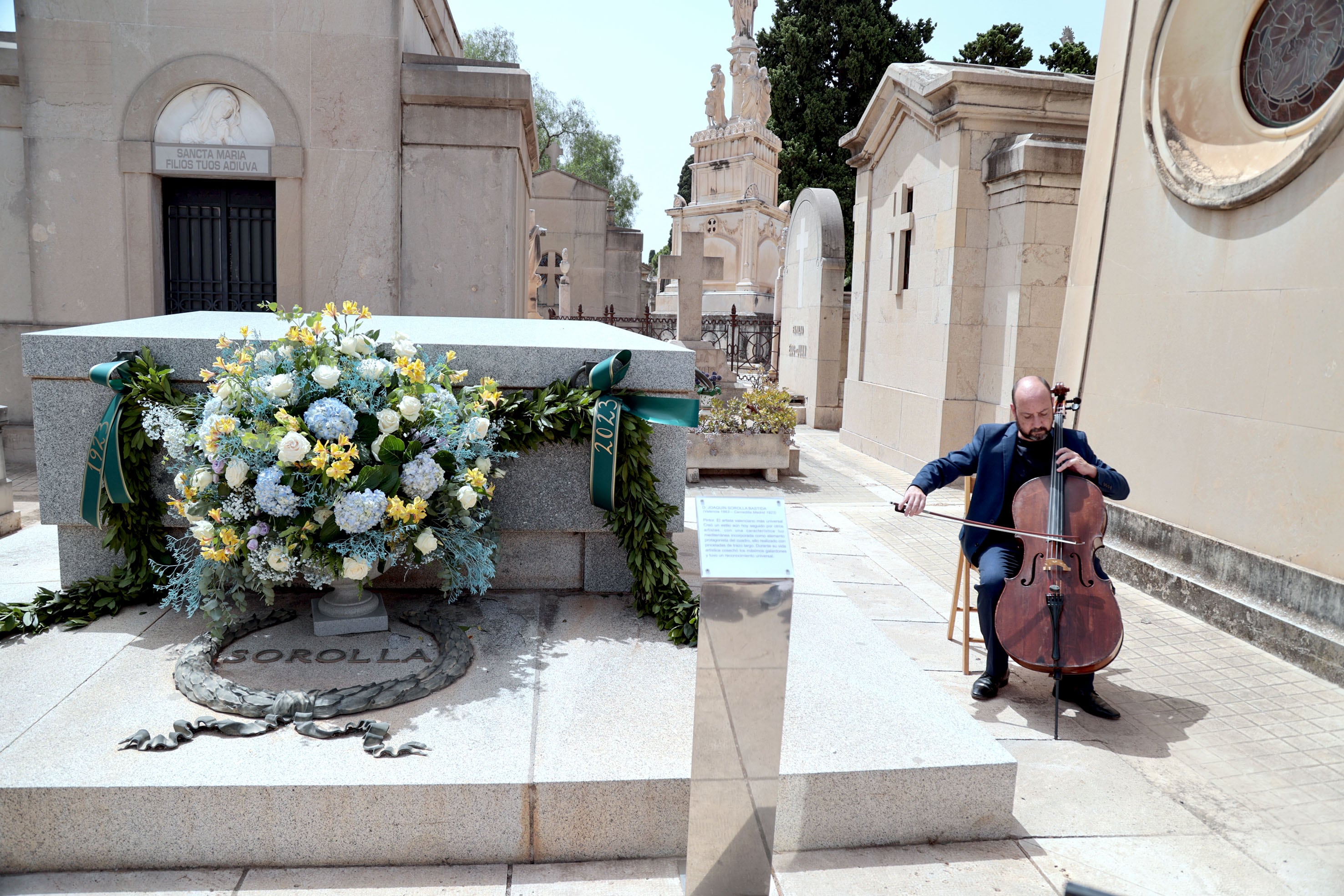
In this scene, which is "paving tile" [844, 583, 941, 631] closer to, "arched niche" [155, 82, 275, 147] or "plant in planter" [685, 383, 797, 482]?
"plant in planter" [685, 383, 797, 482]

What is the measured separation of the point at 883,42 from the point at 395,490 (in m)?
30.4

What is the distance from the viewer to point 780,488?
9648 mm

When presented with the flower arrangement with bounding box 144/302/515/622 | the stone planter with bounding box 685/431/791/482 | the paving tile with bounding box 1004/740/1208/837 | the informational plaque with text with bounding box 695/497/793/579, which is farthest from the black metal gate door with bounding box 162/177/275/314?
the paving tile with bounding box 1004/740/1208/837

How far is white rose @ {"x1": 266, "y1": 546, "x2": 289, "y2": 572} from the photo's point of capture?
3043mm

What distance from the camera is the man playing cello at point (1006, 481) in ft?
13.4

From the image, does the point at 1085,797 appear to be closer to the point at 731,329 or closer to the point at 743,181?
the point at 731,329

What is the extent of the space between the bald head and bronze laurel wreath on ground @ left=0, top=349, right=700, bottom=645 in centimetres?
178

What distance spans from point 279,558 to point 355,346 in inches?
32.3

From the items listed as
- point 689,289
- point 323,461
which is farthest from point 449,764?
point 689,289

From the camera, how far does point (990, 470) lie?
431cm

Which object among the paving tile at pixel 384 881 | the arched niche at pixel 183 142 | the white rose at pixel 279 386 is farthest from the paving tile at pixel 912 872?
the arched niche at pixel 183 142

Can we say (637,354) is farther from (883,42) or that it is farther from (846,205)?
(883,42)

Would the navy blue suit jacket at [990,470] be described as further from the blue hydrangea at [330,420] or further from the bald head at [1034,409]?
the blue hydrangea at [330,420]

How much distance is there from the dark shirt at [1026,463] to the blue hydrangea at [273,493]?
10.5 ft
